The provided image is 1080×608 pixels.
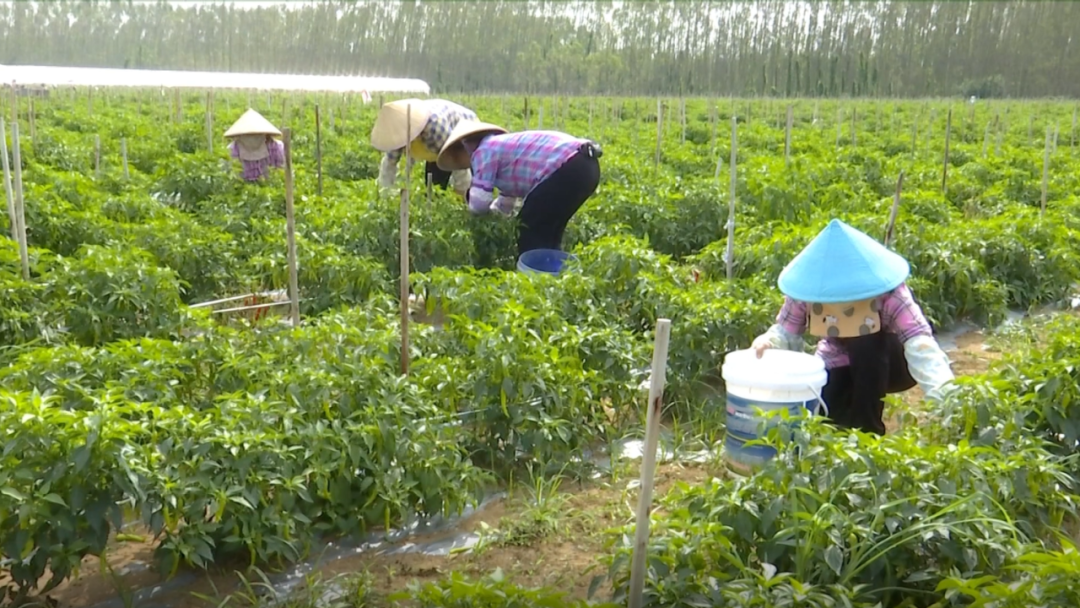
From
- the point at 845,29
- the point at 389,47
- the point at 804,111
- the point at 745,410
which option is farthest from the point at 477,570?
the point at 389,47

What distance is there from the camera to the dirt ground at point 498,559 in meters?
2.94

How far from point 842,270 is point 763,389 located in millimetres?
507

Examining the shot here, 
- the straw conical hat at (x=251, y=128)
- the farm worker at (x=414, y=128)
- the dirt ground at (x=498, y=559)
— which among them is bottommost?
the dirt ground at (x=498, y=559)

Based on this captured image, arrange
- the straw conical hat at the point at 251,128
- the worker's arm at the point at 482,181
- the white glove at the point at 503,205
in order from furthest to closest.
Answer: the straw conical hat at the point at 251,128 → the white glove at the point at 503,205 → the worker's arm at the point at 482,181

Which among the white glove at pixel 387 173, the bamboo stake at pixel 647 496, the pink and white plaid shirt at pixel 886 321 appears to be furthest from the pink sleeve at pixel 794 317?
the white glove at pixel 387 173

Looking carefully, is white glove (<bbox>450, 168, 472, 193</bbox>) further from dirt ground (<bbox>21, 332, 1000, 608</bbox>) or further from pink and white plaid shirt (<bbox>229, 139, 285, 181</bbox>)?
dirt ground (<bbox>21, 332, 1000, 608</bbox>)

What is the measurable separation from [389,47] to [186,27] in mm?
19578

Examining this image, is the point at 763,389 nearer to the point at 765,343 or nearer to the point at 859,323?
the point at 765,343

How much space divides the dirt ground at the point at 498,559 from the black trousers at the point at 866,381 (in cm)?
73

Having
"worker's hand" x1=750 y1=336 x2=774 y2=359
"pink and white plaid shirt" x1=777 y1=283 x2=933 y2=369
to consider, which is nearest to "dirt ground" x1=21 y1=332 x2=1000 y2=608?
"worker's hand" x1=750 y1=336 x2=774 y2=359

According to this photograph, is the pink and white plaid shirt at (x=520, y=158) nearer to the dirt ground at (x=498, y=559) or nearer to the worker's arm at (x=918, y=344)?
the dirt ground at (x=498, y=559)

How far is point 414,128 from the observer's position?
6.41 m

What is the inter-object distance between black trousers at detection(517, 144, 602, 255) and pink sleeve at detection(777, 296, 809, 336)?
2.66 meters

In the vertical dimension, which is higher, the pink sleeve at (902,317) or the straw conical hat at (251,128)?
the straw conical hat at (251,128)
